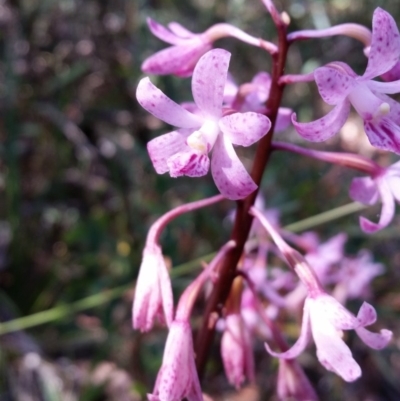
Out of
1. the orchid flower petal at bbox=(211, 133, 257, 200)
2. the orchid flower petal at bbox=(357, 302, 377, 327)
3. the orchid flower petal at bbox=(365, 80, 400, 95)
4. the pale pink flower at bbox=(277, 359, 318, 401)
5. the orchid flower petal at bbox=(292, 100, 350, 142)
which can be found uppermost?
the orchid flower petal at bbox=(365, 80, 400, 95)

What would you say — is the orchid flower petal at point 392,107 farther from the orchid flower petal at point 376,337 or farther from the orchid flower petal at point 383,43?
the orchid flower petal at point 376,337

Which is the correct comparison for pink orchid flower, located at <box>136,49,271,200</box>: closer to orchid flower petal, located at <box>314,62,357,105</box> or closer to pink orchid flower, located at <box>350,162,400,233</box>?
orchid flower petal, located at <box>314,62,357,105</box>

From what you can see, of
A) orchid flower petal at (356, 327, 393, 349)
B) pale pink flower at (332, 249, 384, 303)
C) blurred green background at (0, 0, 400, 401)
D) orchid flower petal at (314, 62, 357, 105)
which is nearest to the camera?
orchid flower petal at (314, 62, 357, 105)

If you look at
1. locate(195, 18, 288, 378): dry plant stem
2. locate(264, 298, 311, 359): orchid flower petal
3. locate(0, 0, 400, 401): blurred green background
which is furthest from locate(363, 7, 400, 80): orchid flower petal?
locate(0, 0, 400, 401): blurred green background

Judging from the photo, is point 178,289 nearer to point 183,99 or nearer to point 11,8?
point 183,99

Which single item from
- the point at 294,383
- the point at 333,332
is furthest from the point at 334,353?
the point at 294,383

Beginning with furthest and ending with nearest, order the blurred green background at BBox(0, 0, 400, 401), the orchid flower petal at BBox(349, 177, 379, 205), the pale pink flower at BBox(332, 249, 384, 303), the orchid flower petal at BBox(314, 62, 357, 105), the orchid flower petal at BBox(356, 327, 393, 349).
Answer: the blurred green background at BBox(0, 0, 400, 401) < the pale pink flower at BBox(332, 249, 384, 303) < the orchid flower petal at BBox(349, 177, 379, 205) < the orchid flower petal at BBox(356, 327, 393, 349) < the orchid flower petal at BBox(314, 62, 357, 105)
